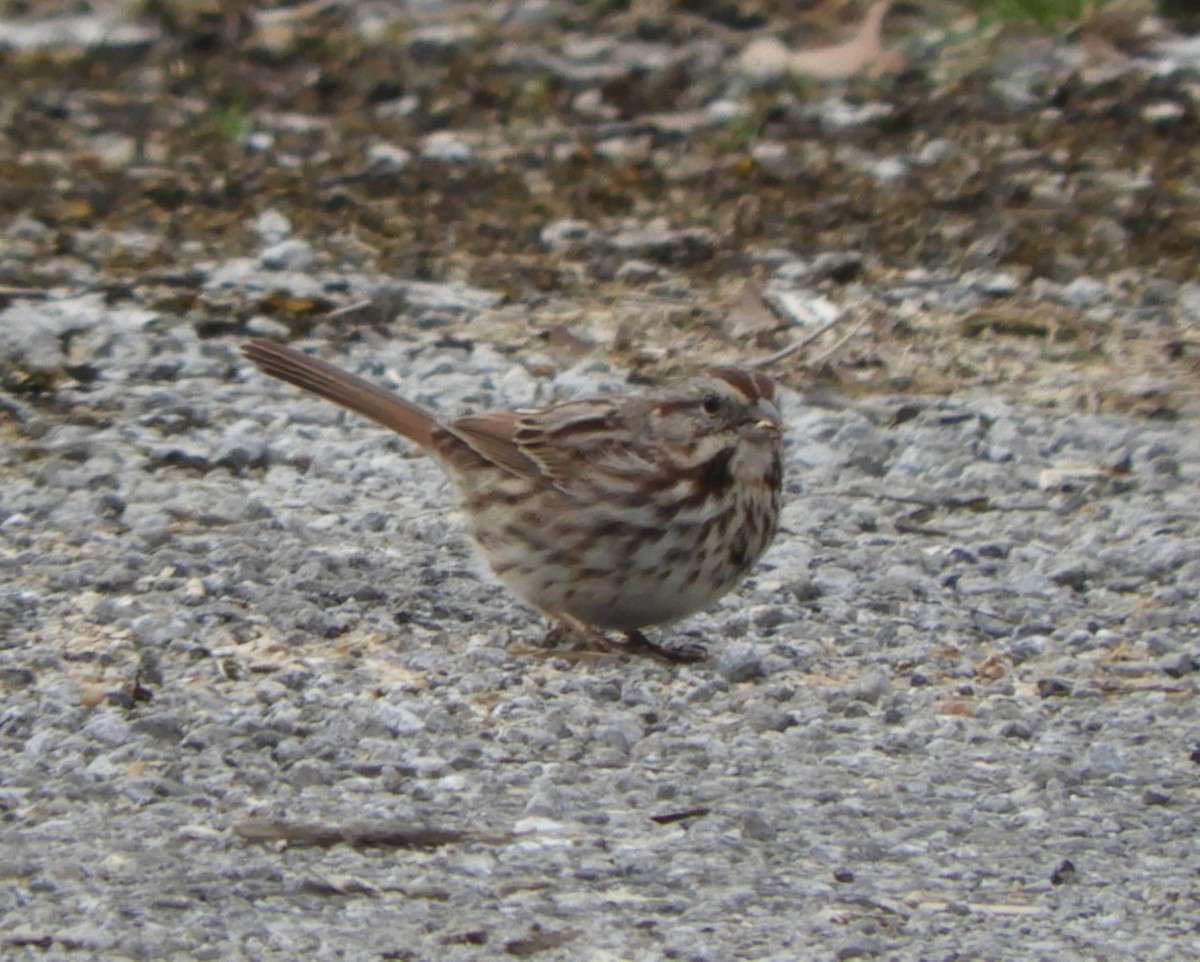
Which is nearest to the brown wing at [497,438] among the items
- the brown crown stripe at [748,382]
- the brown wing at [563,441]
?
the brown wing at [563,441]

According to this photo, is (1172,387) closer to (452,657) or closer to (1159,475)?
(1159,475)

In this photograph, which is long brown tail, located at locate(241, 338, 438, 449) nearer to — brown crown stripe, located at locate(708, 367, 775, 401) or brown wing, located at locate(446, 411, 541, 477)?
brown wing, located at locate(446, 411, 541, 477)

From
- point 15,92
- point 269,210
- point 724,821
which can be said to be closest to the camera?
point 724,821

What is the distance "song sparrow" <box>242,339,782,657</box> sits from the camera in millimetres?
5578

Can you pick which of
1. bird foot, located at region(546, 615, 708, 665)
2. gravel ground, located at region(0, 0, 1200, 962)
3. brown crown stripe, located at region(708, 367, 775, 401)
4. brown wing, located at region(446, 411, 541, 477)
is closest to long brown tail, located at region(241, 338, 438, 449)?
brown wing, located at region(446, 411, 541, 477)

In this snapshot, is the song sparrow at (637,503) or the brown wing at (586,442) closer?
the song sparrow at (637,503)

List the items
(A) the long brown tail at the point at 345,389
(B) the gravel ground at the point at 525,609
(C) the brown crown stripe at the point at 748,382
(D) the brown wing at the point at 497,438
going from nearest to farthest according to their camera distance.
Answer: (B) the gravel ground at the point at 525,609
(C) the brown crown stripe at the point at 748,382
(D) the brown wing at the point at 497,438
(A) the long brown tail at the point at 345,389

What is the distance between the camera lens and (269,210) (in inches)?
367

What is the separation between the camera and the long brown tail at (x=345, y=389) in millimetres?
6352

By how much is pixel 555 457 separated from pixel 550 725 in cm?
95

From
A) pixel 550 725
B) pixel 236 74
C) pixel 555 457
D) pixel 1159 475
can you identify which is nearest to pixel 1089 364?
pixel 1159 475

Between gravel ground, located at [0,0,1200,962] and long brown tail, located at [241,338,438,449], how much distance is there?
35cm

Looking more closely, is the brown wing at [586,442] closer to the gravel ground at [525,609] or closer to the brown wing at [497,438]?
the brown wing at [497,438]

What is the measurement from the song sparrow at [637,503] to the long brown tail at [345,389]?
0.41 meters
